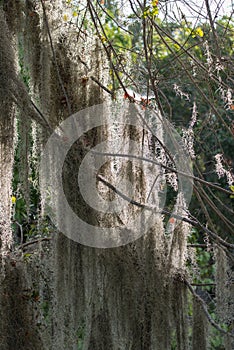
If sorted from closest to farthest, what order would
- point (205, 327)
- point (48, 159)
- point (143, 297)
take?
point (48, 159), point (143, 297), point (205, 327)

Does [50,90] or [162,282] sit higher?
[50,90]

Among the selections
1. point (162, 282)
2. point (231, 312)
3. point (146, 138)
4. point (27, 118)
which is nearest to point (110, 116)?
point (146, 138)

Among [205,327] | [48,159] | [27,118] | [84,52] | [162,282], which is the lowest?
[205,327]

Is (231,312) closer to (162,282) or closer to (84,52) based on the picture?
(162,282)

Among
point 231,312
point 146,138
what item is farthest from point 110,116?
point 231,312

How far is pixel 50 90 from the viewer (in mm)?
2705

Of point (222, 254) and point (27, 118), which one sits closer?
point (27, 118)

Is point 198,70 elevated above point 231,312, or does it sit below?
above

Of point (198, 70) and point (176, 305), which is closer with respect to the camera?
point (176, 305)

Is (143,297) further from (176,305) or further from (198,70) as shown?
(198,70)

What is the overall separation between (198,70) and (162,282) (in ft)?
3.35

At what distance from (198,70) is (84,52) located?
58cm

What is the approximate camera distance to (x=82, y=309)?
2.67m

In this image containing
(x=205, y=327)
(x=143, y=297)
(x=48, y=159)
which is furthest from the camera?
(x=205, y=327)
